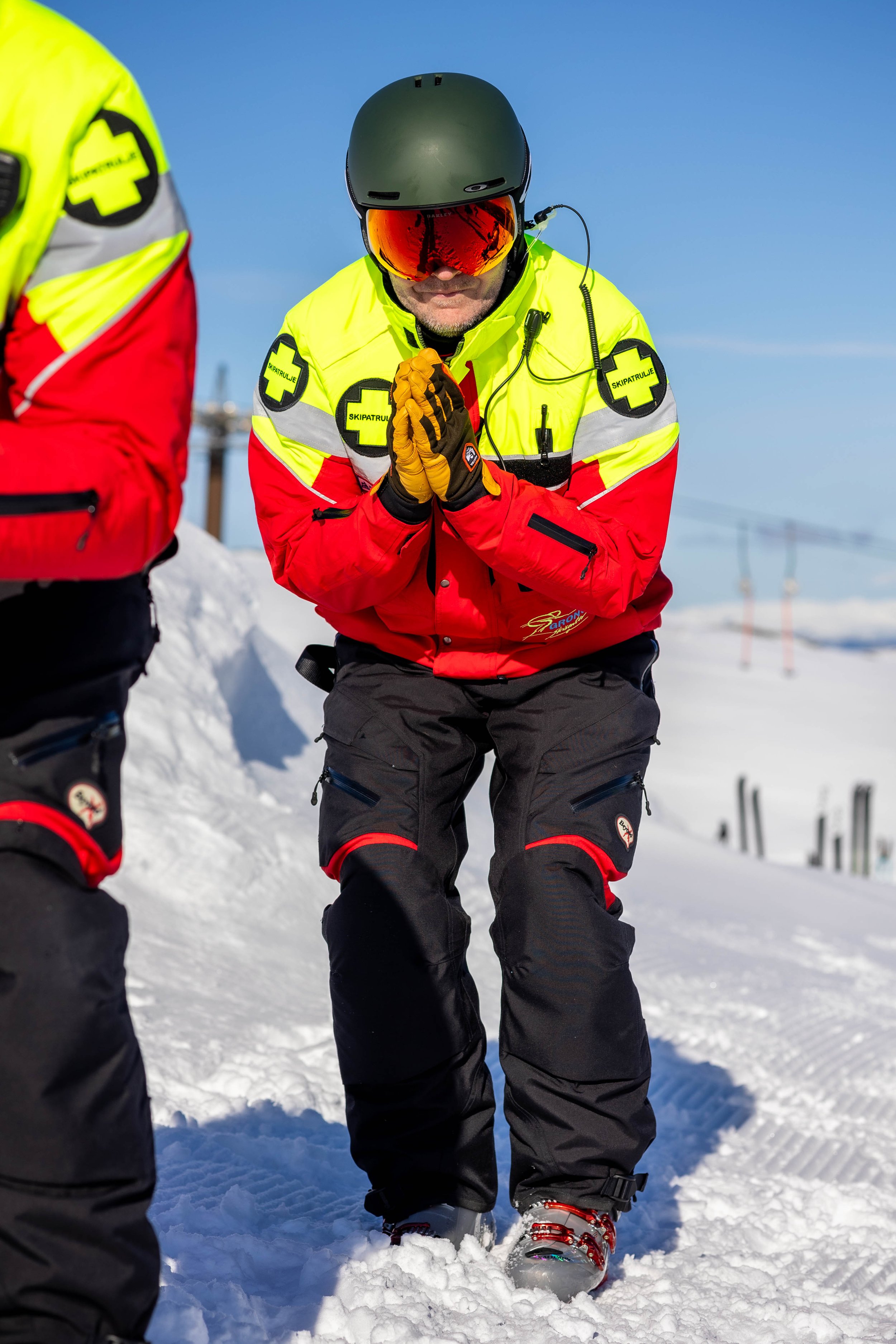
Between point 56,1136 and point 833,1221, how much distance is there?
217cm

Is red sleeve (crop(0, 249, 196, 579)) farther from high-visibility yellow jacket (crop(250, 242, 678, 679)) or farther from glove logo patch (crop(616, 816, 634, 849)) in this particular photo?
glove logo patch (crop(616, 816, 634, 849))

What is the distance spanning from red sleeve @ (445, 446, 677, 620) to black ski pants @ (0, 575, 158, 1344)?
0.96m

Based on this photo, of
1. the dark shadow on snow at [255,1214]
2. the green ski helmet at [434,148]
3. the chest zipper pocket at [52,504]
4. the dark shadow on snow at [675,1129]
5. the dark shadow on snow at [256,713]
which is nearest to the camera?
the chest zipper pocket at [52,504]

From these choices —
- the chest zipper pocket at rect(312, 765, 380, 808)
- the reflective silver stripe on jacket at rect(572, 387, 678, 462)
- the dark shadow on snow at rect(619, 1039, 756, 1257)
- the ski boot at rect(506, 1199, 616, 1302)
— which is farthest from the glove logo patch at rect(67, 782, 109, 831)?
the dark shadow on snow at rect(619, 1039, 756, 1257)

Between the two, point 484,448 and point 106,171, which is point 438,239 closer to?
point 484,448

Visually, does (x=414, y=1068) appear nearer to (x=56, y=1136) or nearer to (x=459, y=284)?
(x=56, y=1136)

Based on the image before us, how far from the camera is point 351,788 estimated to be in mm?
2652

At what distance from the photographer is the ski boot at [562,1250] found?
2359 millimetres

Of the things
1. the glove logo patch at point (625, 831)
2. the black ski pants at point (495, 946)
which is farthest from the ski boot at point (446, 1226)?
the glove logo patch at point (625, 831)

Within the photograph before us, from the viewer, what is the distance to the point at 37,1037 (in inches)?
58.6

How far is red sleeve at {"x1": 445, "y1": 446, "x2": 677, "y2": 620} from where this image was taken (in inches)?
96.3

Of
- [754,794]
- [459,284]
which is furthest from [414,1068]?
[754,794]

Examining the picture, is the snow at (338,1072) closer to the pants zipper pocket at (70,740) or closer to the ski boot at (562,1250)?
the ski boot at (562,1250)

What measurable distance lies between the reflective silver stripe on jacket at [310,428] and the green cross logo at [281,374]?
0.03 metres
